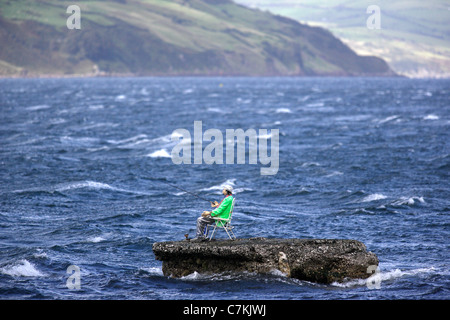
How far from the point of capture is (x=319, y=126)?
7594cm

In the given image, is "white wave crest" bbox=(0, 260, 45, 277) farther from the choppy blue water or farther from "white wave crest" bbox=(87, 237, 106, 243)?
"white wave crest" bbox=(87, 237, 106, 243)

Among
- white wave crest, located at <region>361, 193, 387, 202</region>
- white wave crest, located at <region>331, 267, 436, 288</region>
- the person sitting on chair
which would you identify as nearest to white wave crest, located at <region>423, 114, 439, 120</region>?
white wave crest, located at <region>361, 193, 387, 202</region>

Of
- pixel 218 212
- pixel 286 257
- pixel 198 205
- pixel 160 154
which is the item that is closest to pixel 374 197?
pixel 198 205

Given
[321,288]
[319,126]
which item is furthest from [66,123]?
[321,288]

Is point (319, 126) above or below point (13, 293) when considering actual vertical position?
above

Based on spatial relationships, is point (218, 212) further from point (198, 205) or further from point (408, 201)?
point (408, 201)

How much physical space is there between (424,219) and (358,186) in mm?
8768

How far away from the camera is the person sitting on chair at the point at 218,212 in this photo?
20.9 meters

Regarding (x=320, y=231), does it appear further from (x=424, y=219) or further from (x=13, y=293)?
(x=13, y=293)

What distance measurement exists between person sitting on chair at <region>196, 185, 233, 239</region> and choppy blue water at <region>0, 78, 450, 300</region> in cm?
161

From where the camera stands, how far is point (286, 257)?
Answer: 20.3m

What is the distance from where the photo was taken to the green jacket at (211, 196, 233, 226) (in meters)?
20.9

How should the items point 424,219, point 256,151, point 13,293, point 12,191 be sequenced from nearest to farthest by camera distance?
1. point 13,293
2. point 424,219
3. point 12,191
4. point 256,151

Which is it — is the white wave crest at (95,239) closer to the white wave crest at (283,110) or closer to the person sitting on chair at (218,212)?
the person sitting on chair at (218,212)
